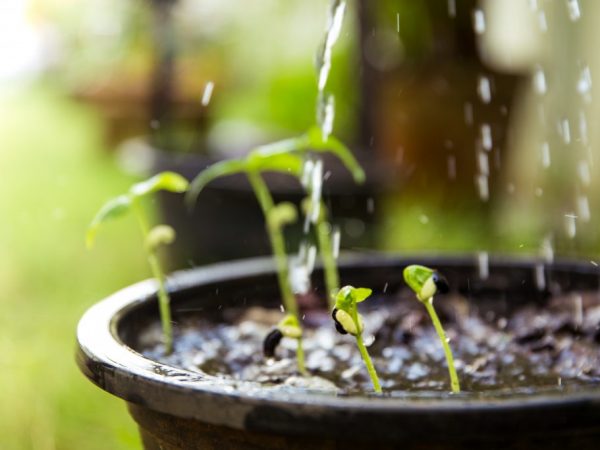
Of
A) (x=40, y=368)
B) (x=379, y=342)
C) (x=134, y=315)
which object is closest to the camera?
(x=134, y=315)

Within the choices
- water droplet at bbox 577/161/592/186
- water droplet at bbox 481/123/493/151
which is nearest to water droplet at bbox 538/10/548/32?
water droplet at bbox 577/161/592/186

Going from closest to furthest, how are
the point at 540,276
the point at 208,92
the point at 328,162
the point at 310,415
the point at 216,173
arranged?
the point at 310,415 → the point at 216,173 → the point at 540,276 → the point at 328,162 → the point at 208,92

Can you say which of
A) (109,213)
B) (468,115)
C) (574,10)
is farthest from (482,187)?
(109,213)

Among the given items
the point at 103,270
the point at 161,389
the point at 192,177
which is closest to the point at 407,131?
the point at 103,270

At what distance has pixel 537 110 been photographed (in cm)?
583

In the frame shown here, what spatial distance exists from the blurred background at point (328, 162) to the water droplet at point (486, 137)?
0.05ft

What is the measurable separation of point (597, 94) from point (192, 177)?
3401 mm

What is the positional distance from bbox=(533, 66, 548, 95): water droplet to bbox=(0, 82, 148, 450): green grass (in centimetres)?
270

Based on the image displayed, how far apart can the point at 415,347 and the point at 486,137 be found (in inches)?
161

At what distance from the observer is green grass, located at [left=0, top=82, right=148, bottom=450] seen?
2.53 meters

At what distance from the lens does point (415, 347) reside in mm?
1499

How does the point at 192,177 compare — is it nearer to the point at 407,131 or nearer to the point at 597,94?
the point at 407,131

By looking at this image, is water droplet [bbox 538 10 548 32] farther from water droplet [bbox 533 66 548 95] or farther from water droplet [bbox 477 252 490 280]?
water droplet [bbox 477 252 490 280]

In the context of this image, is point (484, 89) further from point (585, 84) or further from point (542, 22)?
point (542, 22)
